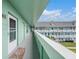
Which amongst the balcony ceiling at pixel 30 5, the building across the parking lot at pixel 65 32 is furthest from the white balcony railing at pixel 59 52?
the balcony ceiling at pixel 30 5

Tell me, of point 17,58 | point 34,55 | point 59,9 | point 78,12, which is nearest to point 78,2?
point 78,12

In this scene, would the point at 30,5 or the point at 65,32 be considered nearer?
the point at 30,5

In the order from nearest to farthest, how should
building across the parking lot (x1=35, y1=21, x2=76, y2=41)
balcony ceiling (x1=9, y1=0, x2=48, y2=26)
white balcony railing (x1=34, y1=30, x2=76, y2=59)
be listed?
1. white balcony railing (x1=34, y1=30, x2=76, y2=59)
2. building across the parking lot (x1=35, y1=21, x2=76, y2=41)
3. balcony ceiling (x1=9, y1=0, x2=48, y2=26)

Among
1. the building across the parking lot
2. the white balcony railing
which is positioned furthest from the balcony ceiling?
the white balcony railing

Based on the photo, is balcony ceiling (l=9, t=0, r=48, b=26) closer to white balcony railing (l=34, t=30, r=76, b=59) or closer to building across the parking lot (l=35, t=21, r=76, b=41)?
building across the parking lot (l=35, t=21, r=76, b=41)

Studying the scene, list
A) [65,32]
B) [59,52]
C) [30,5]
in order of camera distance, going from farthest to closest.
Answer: [65,32] < [30,5] < [59,52]

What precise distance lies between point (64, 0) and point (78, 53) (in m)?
1.85

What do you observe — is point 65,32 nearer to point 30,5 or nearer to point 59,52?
point 30,5

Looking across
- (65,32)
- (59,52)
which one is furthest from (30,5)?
(59,52)

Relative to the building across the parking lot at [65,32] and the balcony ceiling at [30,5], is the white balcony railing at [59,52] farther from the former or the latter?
the balcony ceiling at [30,5]

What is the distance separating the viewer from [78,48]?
58 centimetres

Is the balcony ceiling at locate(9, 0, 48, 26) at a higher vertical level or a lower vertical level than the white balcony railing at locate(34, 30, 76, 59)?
higher

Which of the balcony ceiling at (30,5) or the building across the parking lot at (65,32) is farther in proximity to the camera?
the balcony ceiling at (30,5)

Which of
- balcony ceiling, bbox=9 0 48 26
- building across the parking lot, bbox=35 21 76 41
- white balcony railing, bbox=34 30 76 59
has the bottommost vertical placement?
white balcony railing, bbox=34 30 76 59
